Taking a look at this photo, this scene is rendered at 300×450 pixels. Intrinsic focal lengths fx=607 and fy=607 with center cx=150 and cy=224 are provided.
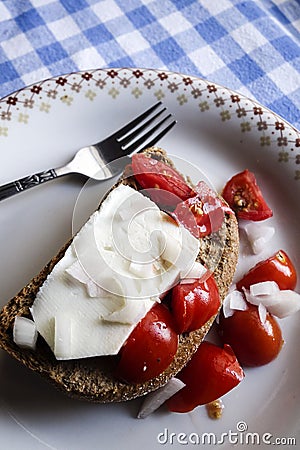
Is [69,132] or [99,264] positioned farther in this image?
[69,132]

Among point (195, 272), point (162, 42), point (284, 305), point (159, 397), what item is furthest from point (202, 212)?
point (162, 42)

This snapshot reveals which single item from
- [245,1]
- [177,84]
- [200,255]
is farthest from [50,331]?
[245,1]

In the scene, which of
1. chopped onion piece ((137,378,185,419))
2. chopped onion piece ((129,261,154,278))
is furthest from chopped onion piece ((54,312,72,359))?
chopped onion piece ((137,378,185,419))

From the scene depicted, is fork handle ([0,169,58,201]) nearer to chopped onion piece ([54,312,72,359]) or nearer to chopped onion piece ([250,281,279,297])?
chopped onion piece ([54,312,72,359])

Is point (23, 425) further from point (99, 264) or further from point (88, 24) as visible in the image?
point (88, 24)

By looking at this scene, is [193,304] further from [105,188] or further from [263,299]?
[105,188]
